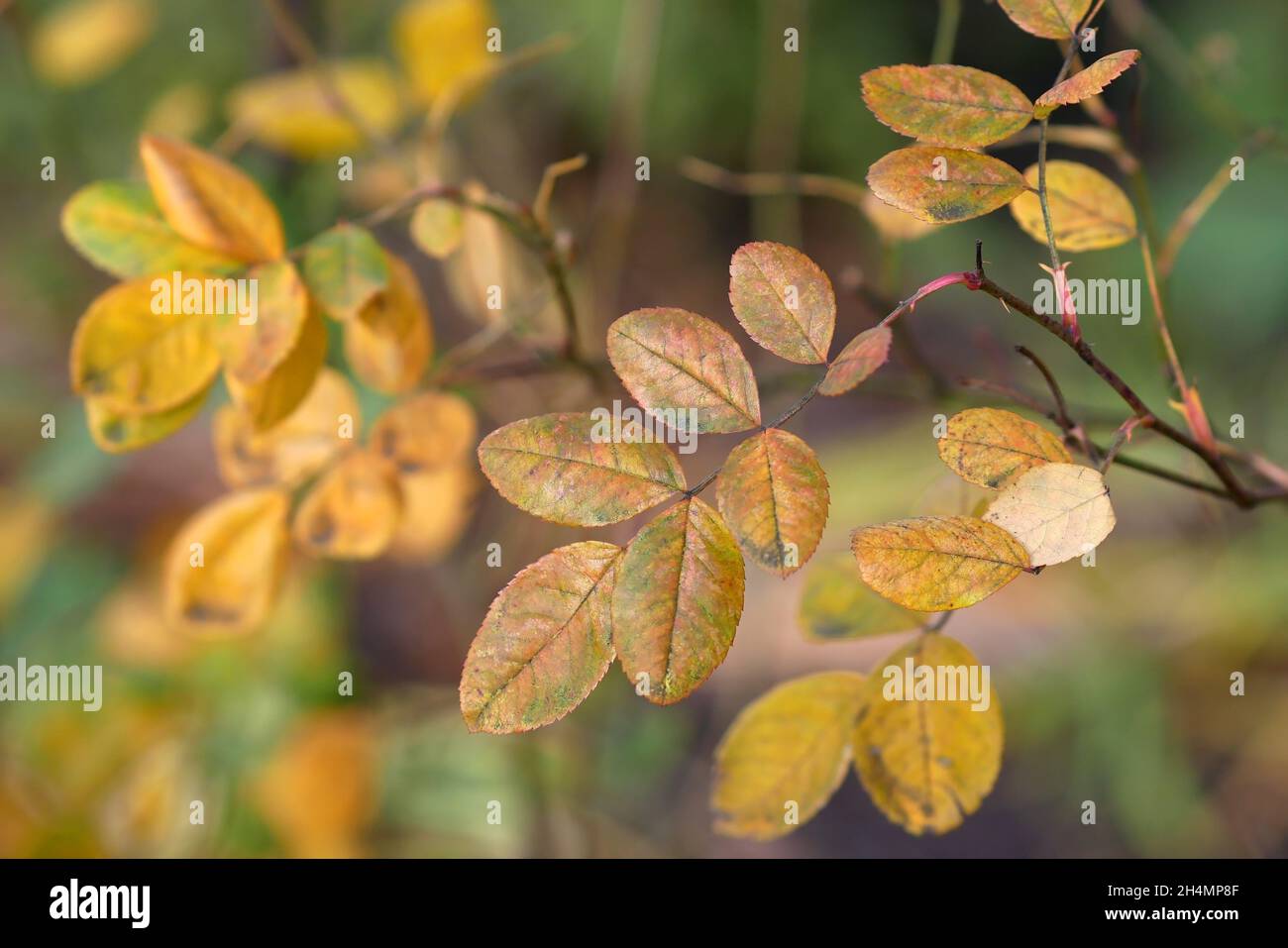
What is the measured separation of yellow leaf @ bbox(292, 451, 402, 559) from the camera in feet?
2.43

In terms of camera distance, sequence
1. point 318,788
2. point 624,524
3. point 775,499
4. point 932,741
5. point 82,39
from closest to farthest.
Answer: point 775,499 < point 932,741 < point 318,788 < point 82,39 < point 624,524

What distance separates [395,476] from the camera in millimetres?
780

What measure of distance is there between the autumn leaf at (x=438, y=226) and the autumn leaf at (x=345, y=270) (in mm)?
45

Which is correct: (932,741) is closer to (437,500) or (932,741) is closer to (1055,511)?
(1055,511)

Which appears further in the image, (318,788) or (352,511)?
(318,788)

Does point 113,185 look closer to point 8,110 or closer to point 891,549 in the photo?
point 891,549

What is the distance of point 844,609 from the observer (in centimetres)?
67

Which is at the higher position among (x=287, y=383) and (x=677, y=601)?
(x=287, y=383)

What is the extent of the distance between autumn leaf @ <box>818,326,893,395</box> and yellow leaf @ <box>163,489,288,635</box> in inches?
19.5

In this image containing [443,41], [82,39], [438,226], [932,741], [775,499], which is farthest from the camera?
[82,39]

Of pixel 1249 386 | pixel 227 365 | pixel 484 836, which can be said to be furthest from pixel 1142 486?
pixel 227 365

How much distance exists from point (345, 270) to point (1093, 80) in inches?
17.6

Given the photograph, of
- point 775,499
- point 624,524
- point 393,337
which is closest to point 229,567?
point 393,337
